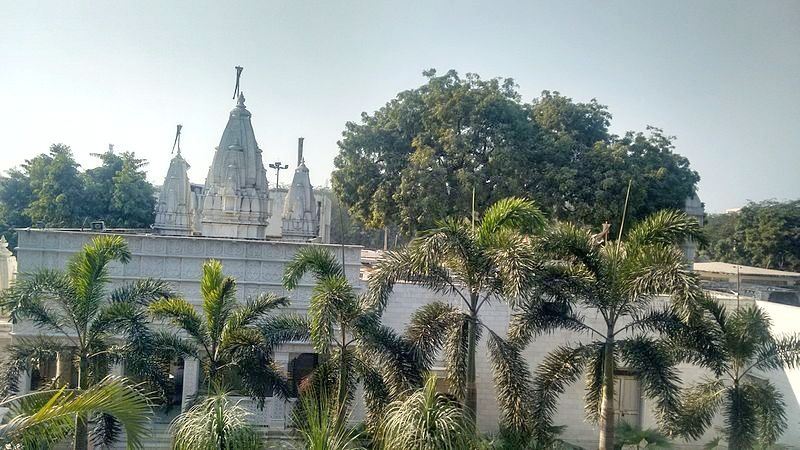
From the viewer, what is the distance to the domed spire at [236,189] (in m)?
15.5

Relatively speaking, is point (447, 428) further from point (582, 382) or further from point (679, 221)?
point (582, 382)

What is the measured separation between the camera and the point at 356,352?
812 centimetres

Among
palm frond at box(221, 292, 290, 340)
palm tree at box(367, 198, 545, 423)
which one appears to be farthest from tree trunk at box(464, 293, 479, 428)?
palm frond at box(221, 292, 290, 340)

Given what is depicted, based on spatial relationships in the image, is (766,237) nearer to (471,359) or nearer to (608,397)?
(608,397)

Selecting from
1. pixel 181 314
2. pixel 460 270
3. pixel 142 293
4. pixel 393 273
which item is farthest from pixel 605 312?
pixel 142 293

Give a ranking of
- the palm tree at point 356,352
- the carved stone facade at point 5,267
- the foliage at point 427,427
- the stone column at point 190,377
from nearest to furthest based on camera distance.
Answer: the foliage at point 427,427 → the palm tree at point 356,352 → the stone column at point 190,377 → the carved stone facade at point 5,267

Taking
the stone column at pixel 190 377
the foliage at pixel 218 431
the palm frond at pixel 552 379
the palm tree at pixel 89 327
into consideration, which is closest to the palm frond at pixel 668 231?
the palm frond at pixel 552 379

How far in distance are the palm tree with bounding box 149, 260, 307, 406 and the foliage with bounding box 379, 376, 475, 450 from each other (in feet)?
7.87

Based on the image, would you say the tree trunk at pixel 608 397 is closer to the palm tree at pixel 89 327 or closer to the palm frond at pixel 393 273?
the palm frond at pixel 393 273

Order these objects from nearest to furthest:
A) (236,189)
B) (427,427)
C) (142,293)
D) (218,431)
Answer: (218,431) → (427,427) → (142,293) → (236,189)

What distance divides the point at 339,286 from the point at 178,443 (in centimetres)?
263

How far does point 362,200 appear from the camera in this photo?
2130 cm

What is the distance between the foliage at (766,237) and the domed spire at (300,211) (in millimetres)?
18822

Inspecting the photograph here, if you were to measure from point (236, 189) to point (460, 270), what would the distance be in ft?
30.1
